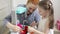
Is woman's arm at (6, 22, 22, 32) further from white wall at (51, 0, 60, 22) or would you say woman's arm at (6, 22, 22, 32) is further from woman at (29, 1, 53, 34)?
white wall at (51, 0, 60, 22)

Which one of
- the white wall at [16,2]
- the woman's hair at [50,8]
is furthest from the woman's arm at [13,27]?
the woman's hair at [50,8]

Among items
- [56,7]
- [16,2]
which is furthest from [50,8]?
[16,2]

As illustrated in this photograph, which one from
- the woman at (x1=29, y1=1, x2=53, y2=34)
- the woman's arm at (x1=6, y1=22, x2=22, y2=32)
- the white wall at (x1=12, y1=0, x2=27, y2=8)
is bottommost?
the woman's arm at (x1=6, y1=22, x2=22, y2=32)

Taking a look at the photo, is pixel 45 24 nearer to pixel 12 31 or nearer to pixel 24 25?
pixel 24 25

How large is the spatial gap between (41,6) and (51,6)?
0.24 feet

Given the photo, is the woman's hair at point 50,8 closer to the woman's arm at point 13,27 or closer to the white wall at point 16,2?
the white wall at point 16,2

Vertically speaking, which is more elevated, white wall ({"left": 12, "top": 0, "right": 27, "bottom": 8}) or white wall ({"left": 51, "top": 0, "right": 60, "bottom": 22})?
white wall ({"left": 12, "top": 0, "right": 27, "bottom": 8})

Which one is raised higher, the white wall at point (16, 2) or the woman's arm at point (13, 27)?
the white wall at point (16, 2)

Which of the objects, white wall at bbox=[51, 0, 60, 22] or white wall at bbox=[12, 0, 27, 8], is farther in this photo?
white wall at bbox=[12, 0, 27, 8]

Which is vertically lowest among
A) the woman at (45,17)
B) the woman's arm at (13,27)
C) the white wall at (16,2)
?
the woman's arm at (13,27)

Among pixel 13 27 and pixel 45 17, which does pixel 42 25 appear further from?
pixel 13 27

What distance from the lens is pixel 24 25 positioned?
0.91 metres

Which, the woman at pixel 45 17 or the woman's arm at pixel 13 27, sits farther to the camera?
the woman's arm at pixel 13 27

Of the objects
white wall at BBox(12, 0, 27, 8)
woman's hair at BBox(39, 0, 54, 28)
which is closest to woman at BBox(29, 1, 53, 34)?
woman's hair at BBox(39, 0, 54, 28)
